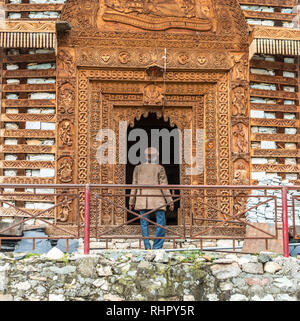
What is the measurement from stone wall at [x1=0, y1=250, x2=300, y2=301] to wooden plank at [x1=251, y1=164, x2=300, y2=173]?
297 centimetres

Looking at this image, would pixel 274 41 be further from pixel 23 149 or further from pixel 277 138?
pixel 23 149

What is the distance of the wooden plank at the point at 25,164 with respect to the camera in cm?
748

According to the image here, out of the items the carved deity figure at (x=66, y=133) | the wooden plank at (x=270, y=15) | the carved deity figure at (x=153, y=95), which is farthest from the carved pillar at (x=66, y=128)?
the wooden plank at (x=270, y=15)

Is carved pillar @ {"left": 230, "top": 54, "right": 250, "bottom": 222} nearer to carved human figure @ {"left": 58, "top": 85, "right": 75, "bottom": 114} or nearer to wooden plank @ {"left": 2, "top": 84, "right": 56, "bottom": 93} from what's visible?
carved human figure @ {"left": 58, "top": 85, "right": 75, "bottom": 114}

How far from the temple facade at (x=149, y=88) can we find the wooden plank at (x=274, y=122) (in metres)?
0.02

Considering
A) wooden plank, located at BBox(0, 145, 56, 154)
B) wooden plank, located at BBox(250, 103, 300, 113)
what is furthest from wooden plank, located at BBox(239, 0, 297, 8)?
wooden plank, located at BBox(0, 145, 56, 154)

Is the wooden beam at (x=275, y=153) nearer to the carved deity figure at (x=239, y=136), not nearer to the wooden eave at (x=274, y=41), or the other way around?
the carved deity figure at (x=239, y=136)

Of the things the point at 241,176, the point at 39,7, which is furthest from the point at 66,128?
the point at 241,176

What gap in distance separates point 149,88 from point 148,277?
166 inches

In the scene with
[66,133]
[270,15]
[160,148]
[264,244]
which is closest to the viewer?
[264,244]

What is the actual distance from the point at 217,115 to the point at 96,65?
2.51 m

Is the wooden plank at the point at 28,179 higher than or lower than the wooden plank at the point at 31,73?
lower

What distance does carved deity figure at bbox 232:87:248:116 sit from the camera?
309 inches

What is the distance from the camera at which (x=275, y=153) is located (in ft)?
25.7
